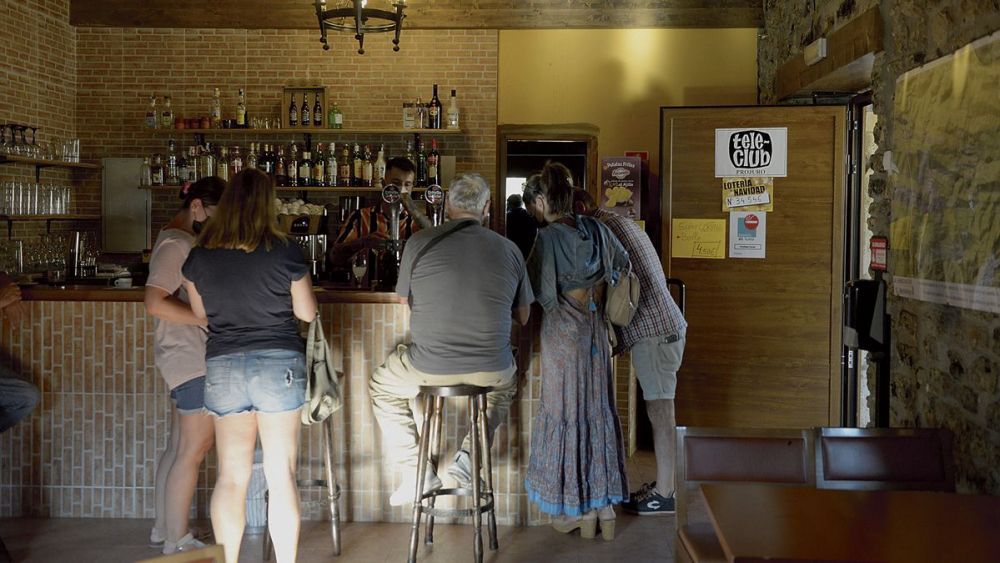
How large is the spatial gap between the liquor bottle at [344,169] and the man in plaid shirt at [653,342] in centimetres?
323

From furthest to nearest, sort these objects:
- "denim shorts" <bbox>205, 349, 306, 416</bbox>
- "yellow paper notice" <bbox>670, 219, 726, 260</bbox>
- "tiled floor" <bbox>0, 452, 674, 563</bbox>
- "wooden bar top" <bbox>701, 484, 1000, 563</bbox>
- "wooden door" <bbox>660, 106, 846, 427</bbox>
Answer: "yellow paper notice" <bbox>670, 219, 726, 260</bbox> → "wooden door" <bbox>660, 106, 846, 427</bbox> → "tiled floor" <bbox>0, 452, 674, 563</bbox> → "denim shorts" <bbox>205, 349, 306, 416</bbox> → "wooden bar top" <bbox>701, 484, 1000, 563</bbox>

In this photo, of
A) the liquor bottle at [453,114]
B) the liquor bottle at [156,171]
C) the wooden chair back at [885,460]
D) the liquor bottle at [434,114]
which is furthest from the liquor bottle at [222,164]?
the wooden chair back at [885,460]

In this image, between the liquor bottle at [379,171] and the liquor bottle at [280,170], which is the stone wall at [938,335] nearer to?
the liquor bottle at [379,171]

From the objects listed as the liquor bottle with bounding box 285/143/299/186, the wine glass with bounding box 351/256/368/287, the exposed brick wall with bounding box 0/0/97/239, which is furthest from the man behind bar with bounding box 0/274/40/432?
the liquor bottle with bounding box 285/143/299/186

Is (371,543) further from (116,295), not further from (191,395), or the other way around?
(116,295)

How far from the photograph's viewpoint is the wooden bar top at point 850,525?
76.1 inches

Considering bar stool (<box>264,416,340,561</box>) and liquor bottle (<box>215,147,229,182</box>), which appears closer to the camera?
bar stool (<box>264,416,340,561</box>)

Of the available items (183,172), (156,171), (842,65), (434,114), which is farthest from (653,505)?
(156,171)

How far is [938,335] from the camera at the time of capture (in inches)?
141

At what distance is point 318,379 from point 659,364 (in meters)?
1.84

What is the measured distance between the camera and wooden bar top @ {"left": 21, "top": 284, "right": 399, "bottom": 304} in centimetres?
456

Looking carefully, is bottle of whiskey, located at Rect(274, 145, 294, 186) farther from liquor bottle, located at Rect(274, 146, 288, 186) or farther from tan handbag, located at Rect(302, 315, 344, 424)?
tan handbag, located at Rect(302, 315, 344, 424)

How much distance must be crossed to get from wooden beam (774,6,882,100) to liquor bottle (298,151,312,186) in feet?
11.9

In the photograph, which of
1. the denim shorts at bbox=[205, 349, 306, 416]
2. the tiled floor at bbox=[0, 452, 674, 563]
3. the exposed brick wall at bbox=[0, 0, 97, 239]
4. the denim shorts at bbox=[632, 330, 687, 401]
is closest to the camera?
the denim shorts at bbox=[205, 349, 306, 416]
